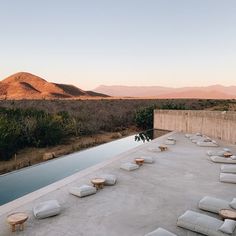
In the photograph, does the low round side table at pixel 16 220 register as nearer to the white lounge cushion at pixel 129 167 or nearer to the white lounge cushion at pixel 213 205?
the white lounge cushion at pixel 213 205

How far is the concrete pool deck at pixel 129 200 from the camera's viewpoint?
5827 millimetres

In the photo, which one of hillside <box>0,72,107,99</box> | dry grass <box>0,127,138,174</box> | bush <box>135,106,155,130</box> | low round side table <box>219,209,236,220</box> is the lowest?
dry grass <box>0,127,138,174</box>

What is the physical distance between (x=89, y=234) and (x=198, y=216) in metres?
2.23

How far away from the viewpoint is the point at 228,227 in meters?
5.33

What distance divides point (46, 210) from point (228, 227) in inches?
149

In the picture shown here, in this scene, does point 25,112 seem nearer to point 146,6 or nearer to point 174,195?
point 146,6

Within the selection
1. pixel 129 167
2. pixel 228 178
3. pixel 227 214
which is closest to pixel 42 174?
pixel 129 167

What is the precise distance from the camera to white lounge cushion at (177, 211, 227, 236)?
5353mm

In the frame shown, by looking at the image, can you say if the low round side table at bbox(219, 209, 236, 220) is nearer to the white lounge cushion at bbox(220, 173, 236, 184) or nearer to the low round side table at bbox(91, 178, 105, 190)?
the white lounge cushion at bbox(220, 173, 236, 184)

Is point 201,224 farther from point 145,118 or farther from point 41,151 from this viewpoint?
point 145,118

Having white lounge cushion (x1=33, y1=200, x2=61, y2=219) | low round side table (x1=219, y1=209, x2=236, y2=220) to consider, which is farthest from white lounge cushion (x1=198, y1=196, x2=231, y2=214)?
white lounge cushion (x1=33, y1=200, x2=61, y2=219)

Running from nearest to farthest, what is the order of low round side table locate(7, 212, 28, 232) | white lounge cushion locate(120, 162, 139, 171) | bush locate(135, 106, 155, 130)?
low round side table locate(7, 212, 28, 232) < white lounge cushion locate(120, 162, 139, 171) < bush locate(135, 106, 155, 130)

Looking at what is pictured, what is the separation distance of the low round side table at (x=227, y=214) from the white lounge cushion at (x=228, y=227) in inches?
7.2

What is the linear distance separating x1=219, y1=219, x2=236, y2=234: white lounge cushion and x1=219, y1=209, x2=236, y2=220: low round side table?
18cm
